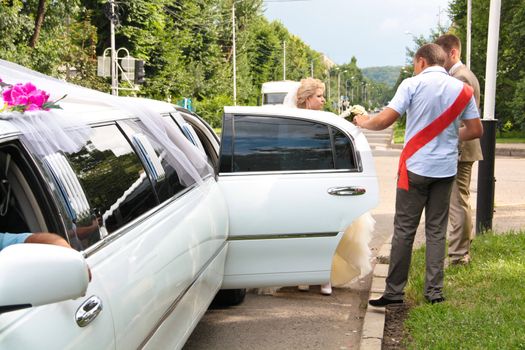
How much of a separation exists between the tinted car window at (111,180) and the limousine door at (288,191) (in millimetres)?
1251

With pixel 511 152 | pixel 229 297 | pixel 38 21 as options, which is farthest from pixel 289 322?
pixel 511 152

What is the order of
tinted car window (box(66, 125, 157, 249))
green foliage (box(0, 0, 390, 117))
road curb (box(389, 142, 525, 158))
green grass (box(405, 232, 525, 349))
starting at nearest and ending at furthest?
tinted car window (box(66, 125, 157, 249)), green grass (box(405, 232, 525, 349)), green foliage (box(0, 0, 390, 117)), road curb (box(389, 142, 525, 158))

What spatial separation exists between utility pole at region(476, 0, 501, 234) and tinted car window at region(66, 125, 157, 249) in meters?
4.27

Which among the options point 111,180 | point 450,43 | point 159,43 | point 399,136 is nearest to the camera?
point 111,180

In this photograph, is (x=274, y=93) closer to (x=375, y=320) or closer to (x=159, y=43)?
(x=159, y=43)

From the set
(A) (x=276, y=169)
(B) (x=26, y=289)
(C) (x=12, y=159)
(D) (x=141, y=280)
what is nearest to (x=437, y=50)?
(A) (x=276, y=169)

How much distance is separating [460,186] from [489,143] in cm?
116

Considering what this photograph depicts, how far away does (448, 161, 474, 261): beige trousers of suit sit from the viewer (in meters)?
5.52

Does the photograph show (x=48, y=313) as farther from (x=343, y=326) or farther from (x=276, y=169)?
(x=343, y=326)

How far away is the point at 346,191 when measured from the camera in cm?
443

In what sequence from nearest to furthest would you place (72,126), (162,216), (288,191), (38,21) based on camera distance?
1. (72,126)
2. (162,216)
3. (288,191)
4. (38,21)

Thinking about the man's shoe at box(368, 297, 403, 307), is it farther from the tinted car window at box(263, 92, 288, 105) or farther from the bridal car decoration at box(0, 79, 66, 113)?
the tinted car window at box(263, 92, 288, 105)

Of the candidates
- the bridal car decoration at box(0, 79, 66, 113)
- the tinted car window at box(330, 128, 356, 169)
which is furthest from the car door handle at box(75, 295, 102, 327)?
the tinted car window at box(330, 128, 356, 169)

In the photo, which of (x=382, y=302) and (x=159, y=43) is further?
(x=159, y=43)
